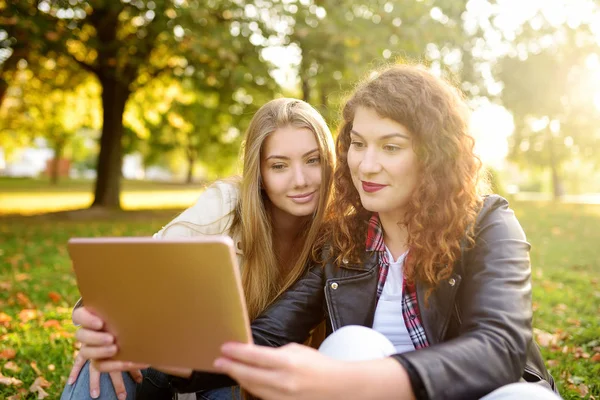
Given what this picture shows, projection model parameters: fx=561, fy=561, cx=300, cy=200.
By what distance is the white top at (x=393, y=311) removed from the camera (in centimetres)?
222

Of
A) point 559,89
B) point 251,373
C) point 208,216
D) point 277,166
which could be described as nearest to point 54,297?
point 208,216

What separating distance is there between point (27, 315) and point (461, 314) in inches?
165

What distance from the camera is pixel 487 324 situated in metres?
1.70

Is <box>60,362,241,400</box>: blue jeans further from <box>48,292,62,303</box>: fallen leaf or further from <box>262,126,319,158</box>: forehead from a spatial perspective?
<box>48,292,62,303</box>: fallen leaf

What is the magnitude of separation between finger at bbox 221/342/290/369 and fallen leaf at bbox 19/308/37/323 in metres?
4.01

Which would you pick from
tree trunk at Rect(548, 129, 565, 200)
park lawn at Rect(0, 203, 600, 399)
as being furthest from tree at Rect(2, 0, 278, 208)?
tree trunk at Rect(548, 129, 565, 200)

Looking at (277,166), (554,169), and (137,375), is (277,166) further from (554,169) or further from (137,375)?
(554,169)

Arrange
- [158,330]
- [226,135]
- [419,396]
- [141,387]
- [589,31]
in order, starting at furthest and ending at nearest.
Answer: [226,135], [589,31], [141,387], [158,330], [419,396]

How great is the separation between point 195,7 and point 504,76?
1711 cm

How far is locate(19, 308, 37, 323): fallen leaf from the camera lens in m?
4.88

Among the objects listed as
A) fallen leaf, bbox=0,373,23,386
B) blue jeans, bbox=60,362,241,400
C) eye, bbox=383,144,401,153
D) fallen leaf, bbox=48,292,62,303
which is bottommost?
fallen leaf, bbox=48,292,62,303

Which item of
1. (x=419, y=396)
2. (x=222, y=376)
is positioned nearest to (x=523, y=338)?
(x=419, y=396)

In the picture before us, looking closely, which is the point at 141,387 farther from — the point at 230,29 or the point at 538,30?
the point at 538,30

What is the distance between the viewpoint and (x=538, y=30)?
769 inches
